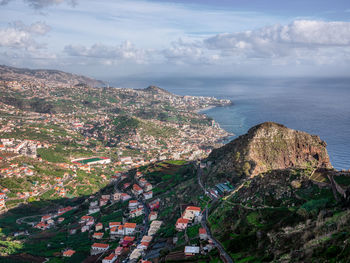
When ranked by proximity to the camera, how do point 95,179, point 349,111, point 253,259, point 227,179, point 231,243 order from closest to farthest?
1. point 253,259
2. point 231,243
3. point 227,179
4. point 95,179
5. point 349,111

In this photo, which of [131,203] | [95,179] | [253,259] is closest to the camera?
[253,259]

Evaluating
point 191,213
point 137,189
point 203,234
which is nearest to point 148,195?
point 137,189

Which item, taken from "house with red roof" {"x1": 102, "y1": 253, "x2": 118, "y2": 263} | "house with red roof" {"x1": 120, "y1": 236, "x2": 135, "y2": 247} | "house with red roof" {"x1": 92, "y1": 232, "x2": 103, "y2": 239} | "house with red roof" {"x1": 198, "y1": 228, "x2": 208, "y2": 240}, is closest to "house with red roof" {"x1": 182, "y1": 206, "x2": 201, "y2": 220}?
"house with red roof" {"x1": 198, "y1": 228, "x2": 208, "y2": 240}

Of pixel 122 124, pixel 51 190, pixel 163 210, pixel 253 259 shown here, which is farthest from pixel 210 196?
pixel 122 124

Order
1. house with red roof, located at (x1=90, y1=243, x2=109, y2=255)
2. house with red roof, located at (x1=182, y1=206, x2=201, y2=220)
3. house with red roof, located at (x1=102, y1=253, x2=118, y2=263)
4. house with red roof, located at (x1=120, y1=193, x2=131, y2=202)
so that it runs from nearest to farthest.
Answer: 1. house with red roof, located at (x1=102, y1=253, x2=118, y2=263)
2. house with red roof, located at (x1=182, y1=206, x2=201, y2=220)
3. house with red roof, located at (x1=90, y1=243, x2=109, y2=255)
4. house with red roof, located at (x1=120, y1=193, x2=131, y2=202)

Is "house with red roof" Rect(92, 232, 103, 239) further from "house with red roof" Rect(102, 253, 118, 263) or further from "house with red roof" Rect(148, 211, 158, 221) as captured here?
"house with red roof" Rect(102, 253, 118, 263)

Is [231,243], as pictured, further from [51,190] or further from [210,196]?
[51,190]

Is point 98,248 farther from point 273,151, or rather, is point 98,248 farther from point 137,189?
point 273,151

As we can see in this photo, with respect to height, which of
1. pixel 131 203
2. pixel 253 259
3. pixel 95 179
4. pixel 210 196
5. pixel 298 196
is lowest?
pixel 95 179

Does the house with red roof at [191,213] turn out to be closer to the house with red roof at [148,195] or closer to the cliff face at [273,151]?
the cliff face at [273,151]
